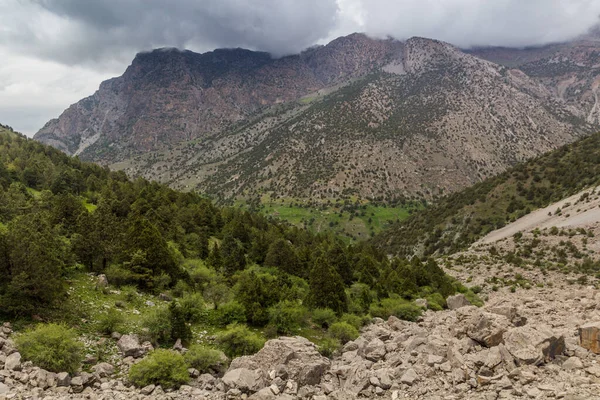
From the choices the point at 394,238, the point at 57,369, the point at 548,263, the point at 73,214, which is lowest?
the point at 57,369

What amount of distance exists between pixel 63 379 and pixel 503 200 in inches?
4361

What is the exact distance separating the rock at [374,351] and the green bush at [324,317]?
11.2m

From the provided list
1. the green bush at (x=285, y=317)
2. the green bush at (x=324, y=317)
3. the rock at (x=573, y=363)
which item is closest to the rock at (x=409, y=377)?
the rock at (x=573, y=363)

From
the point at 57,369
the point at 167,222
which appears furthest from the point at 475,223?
the point at 57,369

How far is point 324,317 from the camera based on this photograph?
3381 cm

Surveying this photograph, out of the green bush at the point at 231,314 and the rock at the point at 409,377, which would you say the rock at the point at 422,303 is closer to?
the green bush at the point at 231,314

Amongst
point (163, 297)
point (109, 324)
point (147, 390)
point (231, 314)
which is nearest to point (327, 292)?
point (231, 314)

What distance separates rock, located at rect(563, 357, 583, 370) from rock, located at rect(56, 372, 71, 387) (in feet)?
75.1

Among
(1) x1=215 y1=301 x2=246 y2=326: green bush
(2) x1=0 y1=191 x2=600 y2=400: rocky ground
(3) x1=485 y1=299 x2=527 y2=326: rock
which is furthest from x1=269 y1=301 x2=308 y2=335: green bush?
(3) x1=485 y1=299 x2=527 y2=326: rock

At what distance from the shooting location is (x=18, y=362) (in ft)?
52.8

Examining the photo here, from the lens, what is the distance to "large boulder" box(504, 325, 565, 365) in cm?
1582

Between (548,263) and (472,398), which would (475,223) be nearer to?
(548,263)

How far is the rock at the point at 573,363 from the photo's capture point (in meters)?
15.2

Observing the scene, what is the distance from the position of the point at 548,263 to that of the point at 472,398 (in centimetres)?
4946
